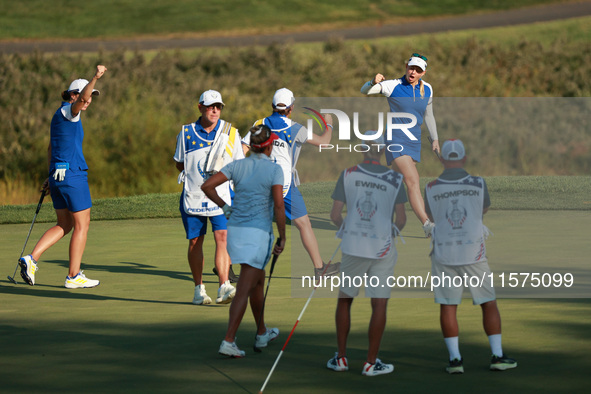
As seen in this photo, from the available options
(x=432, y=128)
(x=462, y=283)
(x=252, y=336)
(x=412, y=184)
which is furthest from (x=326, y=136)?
(x=462, y=283)

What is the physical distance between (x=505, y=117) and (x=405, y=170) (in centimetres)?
1361

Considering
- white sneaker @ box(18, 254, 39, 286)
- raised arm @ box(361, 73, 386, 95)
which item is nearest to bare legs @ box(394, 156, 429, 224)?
raised arm @ box(361, 73, 386, 95)

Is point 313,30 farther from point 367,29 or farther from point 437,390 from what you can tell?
point 437,390

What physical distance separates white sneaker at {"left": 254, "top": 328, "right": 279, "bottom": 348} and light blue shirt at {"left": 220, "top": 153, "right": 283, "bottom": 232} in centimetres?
75

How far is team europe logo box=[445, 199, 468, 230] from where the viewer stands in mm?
6812

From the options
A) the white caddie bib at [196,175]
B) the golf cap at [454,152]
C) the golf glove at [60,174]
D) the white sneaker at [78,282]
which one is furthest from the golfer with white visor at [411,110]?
the golf cap at [454,152]

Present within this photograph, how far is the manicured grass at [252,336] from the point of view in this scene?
254 inches

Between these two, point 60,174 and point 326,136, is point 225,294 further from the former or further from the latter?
point 60,174

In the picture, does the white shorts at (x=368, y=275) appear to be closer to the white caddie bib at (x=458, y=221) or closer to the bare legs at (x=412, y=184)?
the white caddie bib at (x=458, y=221)

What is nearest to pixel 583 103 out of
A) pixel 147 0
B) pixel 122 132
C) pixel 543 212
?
pixel 122 132

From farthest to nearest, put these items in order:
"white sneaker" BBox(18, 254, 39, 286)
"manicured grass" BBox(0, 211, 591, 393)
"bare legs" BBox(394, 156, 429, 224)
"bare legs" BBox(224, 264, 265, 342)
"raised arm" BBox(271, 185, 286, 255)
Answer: "bare legs" BBox(394, 156, 429, 224)
"white sneaker" BBox(18, 254, 39, 286)
"raised arm" BBox(271, 185, 286, 255)
"bare legs" BBox(224, 264, 265, 342)
"manicured grass" BBox(0, 211, 591, 393)

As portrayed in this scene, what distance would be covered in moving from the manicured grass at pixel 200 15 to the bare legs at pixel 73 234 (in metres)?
37.7

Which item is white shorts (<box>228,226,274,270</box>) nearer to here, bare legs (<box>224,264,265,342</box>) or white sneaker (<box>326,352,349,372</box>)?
bare legs (<box>224,264,265,342</box>)

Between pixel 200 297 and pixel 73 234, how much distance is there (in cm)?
188
